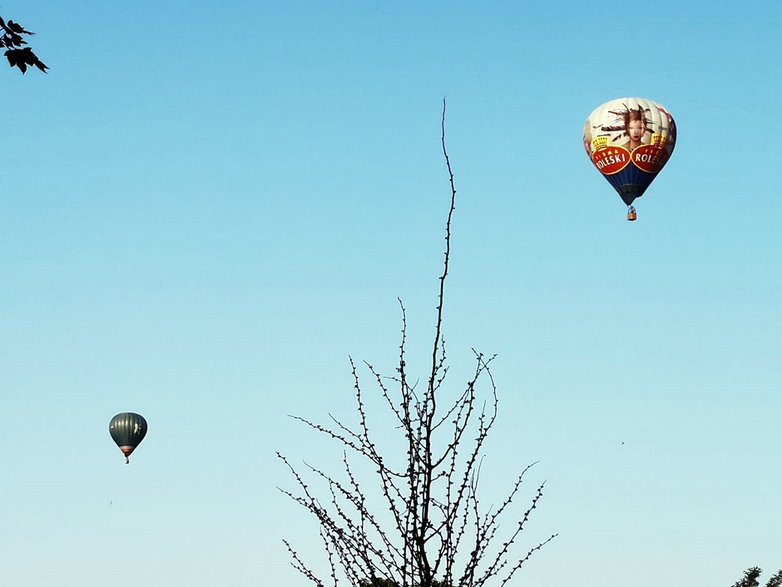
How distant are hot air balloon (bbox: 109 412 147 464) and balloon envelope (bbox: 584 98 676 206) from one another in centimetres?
3278

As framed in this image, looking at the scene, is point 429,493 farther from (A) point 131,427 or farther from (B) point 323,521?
(A) point 131,427

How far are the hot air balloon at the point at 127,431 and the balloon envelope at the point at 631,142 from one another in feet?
108

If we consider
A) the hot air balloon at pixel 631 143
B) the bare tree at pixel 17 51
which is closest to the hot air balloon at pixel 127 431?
the hot air balloon at pixel 631 143

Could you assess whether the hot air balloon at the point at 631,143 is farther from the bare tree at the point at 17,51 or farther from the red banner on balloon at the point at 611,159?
the bare tree at the point at 17,51

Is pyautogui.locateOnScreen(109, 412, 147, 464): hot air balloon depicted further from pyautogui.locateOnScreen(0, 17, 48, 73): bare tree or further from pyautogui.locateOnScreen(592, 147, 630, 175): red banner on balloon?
pyautogui.locateOnScreen(0, 17, 48, 73): bare tree

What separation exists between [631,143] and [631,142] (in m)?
0.05

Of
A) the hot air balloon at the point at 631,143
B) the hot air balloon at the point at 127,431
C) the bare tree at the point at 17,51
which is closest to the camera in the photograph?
the bare tree at the point at 17,51

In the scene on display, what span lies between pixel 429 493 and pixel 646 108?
150 feet

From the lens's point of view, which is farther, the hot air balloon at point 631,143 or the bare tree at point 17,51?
the hot air balloon at point 631,143

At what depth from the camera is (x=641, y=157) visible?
5203 centimetres

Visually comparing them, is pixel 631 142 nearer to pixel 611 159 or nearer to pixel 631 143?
pixel 631 143

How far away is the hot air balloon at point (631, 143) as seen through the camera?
52.1 meters

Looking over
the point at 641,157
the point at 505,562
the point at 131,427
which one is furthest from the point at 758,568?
the point at 505,562

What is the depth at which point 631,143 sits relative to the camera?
2051 inches
